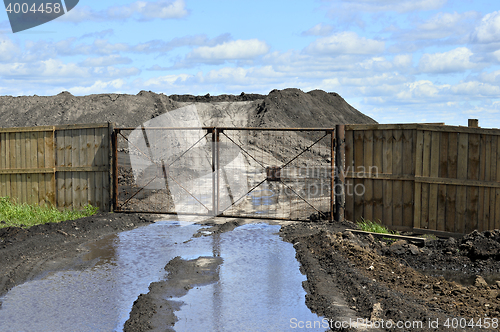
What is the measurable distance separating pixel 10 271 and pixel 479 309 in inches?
283

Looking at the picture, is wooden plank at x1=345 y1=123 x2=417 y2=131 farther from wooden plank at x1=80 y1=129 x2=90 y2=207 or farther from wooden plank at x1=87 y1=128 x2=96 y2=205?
wooden plank at x1=80 y1=129 x2=90 y2=207

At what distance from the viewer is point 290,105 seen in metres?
39.8

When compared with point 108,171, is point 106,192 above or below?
below

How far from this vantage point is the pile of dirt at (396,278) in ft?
17.5

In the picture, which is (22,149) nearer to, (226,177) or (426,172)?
(226,177)

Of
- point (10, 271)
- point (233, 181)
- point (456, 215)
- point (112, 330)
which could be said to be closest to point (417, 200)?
point (456, 215)

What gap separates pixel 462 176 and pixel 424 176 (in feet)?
2.53

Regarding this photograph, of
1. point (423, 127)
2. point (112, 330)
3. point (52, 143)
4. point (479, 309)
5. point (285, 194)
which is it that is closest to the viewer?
point (112, 330)

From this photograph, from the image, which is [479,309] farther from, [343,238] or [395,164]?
[395,164]

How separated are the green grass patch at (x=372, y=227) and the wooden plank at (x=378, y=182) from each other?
0.17m

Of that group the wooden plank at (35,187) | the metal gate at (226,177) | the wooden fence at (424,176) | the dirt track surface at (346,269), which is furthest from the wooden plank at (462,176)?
the wooden plank at (35,187)

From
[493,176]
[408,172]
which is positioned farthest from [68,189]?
[493,176]

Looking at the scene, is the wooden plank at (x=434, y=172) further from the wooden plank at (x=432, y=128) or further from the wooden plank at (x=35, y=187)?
the wooden plank at (x=35, y=187)

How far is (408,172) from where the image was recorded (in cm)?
990
